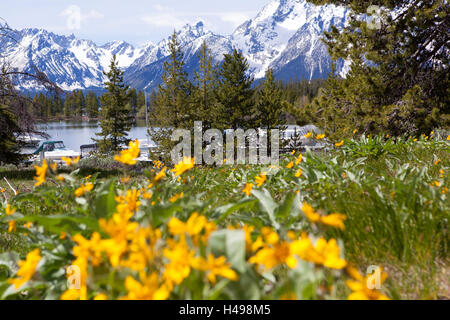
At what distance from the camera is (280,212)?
131cm

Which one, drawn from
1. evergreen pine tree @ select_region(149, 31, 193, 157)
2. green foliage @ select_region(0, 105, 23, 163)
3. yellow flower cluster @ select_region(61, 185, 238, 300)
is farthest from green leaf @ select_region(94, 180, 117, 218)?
evergreen pine tree @ select_region(149, 31, 193, 157)

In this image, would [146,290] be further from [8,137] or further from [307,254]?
[8,137]

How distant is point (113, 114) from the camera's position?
3822cm

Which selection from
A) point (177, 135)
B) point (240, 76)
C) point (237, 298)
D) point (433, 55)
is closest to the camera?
point (237, 298)

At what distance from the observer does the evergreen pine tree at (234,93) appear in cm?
2805

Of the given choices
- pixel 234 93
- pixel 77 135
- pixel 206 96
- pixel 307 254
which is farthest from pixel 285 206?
pixel 77 135

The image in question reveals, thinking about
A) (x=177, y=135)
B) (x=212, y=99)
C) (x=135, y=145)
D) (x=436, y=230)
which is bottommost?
(x=436, y=230)

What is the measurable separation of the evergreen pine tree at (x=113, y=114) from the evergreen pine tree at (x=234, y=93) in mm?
14642

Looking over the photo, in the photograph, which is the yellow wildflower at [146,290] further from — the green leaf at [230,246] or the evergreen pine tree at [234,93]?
the evergreen pine tree at [234,93]

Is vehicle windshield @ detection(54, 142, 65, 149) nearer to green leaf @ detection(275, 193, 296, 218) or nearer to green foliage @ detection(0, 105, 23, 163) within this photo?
green foliage @ detection(0, 105, 23, 163)
